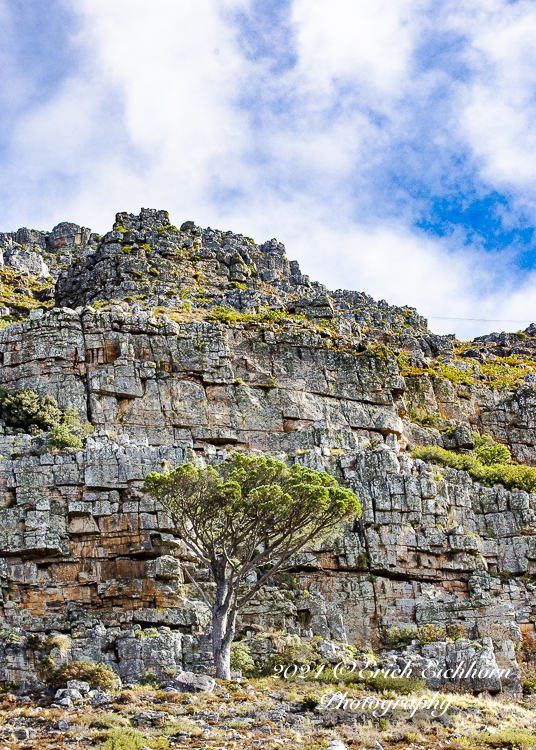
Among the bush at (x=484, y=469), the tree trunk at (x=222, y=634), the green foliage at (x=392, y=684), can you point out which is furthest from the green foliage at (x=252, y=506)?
the bush at (x=484, y=469)

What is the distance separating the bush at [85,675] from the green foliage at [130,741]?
23.1 ft

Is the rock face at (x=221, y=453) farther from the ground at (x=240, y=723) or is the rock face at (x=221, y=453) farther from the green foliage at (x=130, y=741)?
the green foliage at (x=130, y=741)

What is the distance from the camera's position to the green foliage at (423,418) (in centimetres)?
6378

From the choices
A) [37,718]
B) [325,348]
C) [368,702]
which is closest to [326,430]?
[325,348]

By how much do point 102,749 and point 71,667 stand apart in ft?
32.2

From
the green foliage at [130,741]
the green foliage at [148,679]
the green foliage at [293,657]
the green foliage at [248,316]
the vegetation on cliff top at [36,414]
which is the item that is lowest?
the green foliage at [130,741]

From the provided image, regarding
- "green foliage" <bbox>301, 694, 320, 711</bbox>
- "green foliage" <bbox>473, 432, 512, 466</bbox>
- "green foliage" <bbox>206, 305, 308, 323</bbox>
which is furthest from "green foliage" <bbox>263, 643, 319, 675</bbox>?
"green foliage" <bbox>206, 305, 308, 323</bbox>

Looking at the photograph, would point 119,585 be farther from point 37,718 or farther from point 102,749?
point 102,749

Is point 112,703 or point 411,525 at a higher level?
point 411,525

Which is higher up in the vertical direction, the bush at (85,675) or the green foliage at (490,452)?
the green foliage at (490,452)

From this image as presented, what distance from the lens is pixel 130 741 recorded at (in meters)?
25.2

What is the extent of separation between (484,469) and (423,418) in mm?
11214

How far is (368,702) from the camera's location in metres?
30.9

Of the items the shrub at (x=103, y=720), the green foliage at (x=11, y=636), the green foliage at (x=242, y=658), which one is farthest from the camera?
the green foliage at (x=242, y=658)
